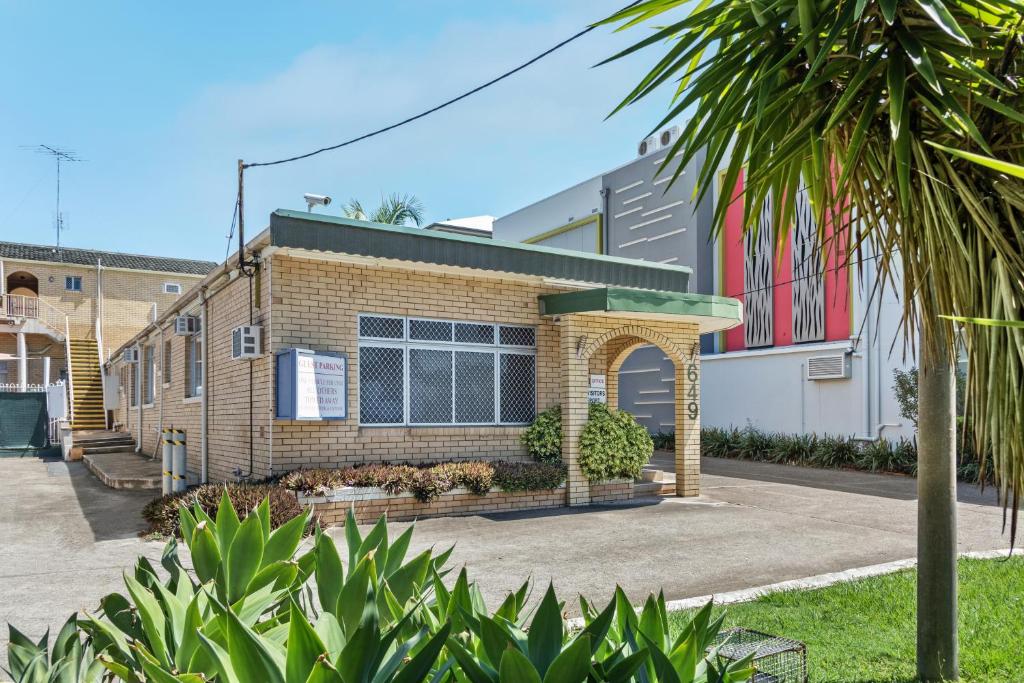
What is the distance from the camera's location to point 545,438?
1232 cm

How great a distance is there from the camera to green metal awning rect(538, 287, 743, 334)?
11594 millimetres

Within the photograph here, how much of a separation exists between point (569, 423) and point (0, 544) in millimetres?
7763

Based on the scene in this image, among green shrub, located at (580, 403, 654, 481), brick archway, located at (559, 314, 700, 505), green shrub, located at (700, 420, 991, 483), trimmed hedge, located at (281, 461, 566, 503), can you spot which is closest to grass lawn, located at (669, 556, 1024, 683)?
trimmed hedge, located at (281, 461, 566, 503)

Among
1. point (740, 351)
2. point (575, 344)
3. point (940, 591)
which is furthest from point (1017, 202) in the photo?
point (740, 351)

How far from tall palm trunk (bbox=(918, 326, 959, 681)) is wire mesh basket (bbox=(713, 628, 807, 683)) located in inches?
30.8

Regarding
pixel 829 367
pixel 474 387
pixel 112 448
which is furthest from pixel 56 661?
pixel 112 448

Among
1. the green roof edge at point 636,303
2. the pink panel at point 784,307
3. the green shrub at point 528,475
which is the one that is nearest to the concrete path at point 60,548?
the green shrub at point 528,475

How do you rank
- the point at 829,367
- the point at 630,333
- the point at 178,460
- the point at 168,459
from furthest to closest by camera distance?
the point at 829,367 < the point at 630,333 < the point at 168,459 < the point at 178,460

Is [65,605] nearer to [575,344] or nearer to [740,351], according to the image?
[575,344]

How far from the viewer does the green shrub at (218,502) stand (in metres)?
8.55

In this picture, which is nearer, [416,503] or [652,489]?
[416,503]

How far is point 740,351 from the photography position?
80.1 feet

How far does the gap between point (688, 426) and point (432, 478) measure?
5036 millimetres

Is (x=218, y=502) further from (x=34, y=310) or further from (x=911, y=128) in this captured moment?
(x=34, y=310)
